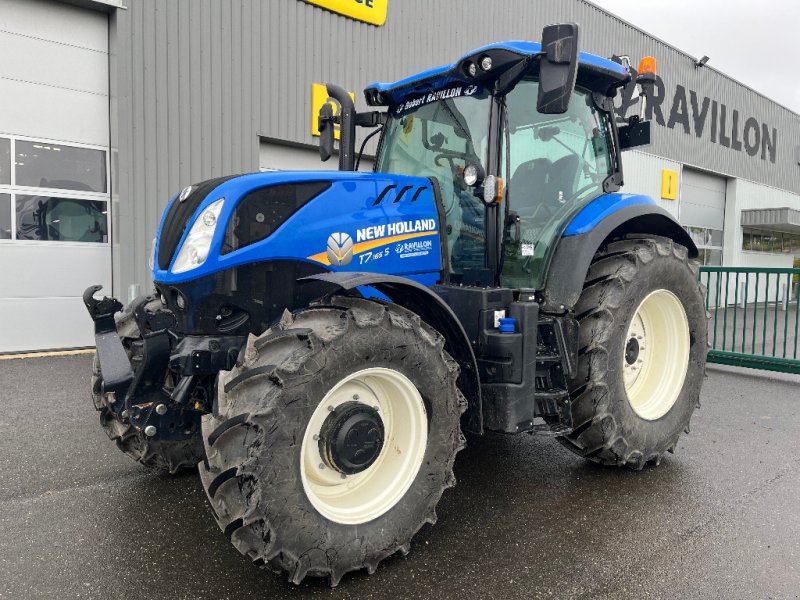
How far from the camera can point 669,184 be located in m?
16.6

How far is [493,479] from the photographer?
3664mm

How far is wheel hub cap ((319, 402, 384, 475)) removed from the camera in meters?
2.49

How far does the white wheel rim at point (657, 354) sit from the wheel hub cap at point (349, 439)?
7.02ft

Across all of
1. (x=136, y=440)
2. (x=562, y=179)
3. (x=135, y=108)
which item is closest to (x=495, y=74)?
(x=562, y=179)

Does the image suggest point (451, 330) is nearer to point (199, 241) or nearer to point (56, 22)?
point (199, 241)

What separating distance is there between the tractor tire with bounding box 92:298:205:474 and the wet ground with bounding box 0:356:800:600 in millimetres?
123

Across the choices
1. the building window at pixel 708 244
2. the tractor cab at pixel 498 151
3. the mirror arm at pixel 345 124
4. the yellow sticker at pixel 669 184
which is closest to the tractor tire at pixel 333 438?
the tractor cab at pixel 498 151

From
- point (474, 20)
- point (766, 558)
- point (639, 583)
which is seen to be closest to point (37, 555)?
point (639, 583)

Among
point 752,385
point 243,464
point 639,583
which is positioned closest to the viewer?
point 243,464

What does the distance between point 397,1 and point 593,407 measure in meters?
9.23

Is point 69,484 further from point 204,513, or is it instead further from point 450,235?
point 450,235

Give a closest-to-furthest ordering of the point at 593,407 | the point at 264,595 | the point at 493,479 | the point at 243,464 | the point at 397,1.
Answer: the point at 243,464 < the point at 264,595 < the point at 593,407 < the point at 493,479 < the point at 397,1

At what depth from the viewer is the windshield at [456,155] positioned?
3.41 metres

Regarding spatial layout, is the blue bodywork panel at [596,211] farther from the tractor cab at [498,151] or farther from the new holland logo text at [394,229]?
the new holland logo text at [394,229]
